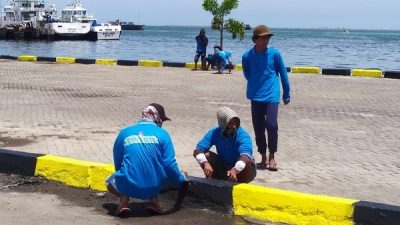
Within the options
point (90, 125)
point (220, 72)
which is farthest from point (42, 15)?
point (90, 125)

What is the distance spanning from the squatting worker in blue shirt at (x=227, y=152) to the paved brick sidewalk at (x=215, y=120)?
0.65 m

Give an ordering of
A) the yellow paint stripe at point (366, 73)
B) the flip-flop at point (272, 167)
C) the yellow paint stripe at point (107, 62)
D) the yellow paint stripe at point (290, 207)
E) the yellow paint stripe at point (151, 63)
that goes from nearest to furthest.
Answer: the yellow paint stripe at point (290, 207)
the flip-flop at point (272, 167)
the yellow paint stripe at point (366, 73)
the yellow paint stripe at point (151, 63)
the yellow paint stripe at point (107, 62)

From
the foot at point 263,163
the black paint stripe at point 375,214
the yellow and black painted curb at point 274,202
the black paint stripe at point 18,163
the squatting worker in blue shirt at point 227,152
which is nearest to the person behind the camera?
the black paint stripe at point 375,214

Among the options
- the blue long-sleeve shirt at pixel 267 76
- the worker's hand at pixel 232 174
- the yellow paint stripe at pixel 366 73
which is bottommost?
the yellow paint stripe at pixel 366 73

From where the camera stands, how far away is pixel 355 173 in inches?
273

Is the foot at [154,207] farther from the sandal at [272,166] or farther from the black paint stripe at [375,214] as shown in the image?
the sandal at [272,166]

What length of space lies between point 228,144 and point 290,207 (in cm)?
81

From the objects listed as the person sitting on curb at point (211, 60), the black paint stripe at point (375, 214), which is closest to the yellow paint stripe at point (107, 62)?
the person sitting on curb at point (211, 60)

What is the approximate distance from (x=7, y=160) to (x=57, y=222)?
75.0 inches

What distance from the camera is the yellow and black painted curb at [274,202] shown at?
513cm

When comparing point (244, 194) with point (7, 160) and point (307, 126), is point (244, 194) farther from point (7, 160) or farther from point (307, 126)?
point (307, 126)

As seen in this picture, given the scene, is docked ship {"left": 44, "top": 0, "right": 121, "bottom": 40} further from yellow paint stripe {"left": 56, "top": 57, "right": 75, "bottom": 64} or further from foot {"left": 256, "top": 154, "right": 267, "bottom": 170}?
foot {"left": 256, "top": 154, "right": 267, "bottom": 170}

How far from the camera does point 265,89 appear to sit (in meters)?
7.04

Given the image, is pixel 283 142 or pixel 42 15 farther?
pixel 42 15
